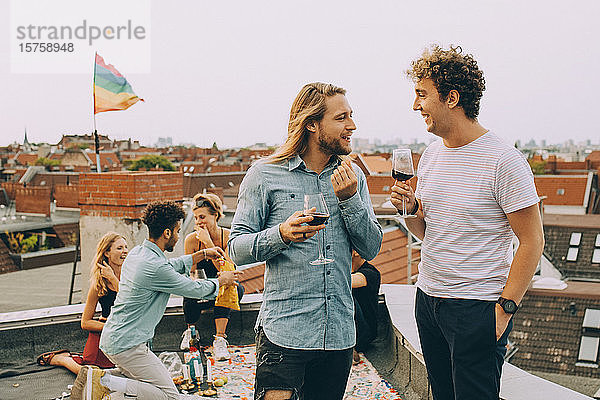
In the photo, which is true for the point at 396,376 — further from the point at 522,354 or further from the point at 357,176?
the point at 522,354

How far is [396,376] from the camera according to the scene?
4.60 m

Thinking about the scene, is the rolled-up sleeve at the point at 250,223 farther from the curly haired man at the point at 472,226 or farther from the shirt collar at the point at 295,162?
the curly haired man at the point at 472,226

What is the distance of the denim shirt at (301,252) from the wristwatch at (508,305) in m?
0.51

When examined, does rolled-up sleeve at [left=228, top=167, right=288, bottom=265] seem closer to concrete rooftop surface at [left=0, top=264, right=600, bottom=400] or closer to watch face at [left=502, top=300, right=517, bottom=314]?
watch face at [left=502, top=300, right=517, bottom=314]

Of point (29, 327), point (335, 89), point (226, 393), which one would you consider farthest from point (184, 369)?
point (335, 89)

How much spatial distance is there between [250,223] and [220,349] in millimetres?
3038

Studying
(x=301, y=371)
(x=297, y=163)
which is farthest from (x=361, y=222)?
(x=301, y=371)

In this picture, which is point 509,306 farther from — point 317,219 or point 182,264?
point 182,264

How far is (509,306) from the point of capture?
2.23 metres

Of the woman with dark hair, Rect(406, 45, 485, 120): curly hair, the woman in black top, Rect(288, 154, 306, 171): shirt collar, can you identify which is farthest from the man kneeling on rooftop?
Rect(406, 45, 485, 120): curly hair

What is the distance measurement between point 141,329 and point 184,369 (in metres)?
0.90

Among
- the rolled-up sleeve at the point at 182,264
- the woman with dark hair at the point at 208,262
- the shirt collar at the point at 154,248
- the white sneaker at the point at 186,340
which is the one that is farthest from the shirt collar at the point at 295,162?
the white sneaker at the point at 186,340

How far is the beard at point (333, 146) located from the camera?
2346 millimetres

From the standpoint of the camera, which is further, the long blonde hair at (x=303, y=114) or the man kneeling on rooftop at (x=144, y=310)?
the man kneeling on rooftop at (x=144, y=310)
